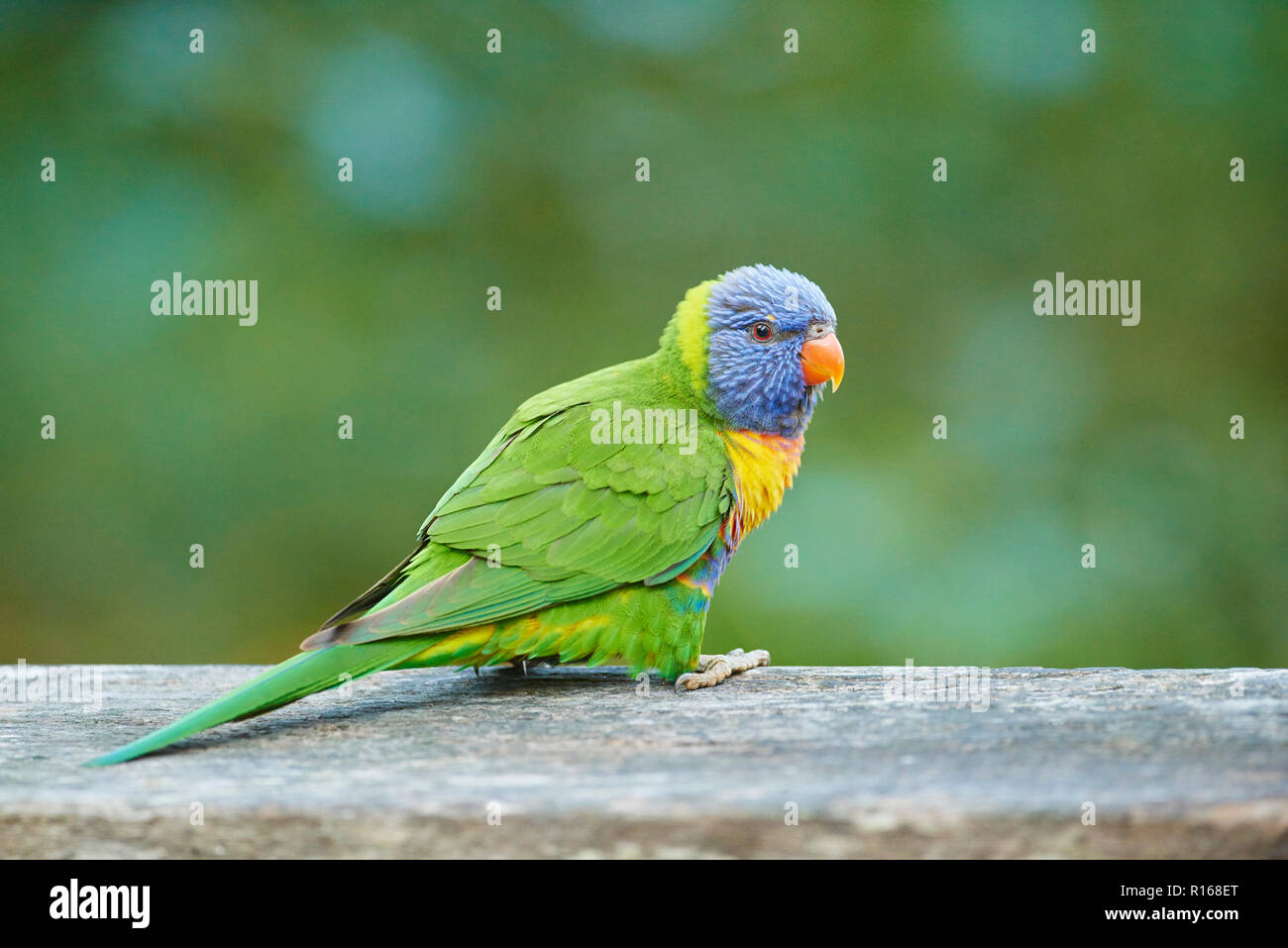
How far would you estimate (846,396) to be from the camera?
14.7ft

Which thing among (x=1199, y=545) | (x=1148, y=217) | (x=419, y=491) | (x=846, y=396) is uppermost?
(x=1148, y=217)

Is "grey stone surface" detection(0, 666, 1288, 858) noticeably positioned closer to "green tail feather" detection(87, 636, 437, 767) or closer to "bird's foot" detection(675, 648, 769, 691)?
"green tail feather" detection(87, 636, 437, 767)

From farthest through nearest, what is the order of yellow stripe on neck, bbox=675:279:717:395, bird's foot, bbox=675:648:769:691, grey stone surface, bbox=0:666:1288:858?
yellow stripe on neck, bbox=675:279:717:395, bird's foot, bbox=675:648:769:691, grey stone surface, bbox=0:666:1288:858

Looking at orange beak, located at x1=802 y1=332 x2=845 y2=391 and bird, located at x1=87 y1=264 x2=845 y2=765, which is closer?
bird, located at x1=87 y1=264 x2=845 y2=765

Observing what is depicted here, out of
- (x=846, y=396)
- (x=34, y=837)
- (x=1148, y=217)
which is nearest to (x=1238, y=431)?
(x=1148, y=217)

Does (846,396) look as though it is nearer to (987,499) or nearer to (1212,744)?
(987,499)

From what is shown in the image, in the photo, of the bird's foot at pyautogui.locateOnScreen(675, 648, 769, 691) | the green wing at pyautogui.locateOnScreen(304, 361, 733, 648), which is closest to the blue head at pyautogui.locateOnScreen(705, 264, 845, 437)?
the green wing at pyautogui.locateOnScreen(304, 361, 733, 648)

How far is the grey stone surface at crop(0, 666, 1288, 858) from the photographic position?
1454 millimetres

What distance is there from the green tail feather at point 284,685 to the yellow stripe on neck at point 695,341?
114 centimetres

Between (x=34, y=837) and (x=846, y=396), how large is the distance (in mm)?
3458

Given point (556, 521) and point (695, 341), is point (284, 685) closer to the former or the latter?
point (556, 521)

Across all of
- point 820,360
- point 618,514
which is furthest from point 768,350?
point 618,514

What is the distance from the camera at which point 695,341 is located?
9.94 feet

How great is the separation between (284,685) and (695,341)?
148 cm
